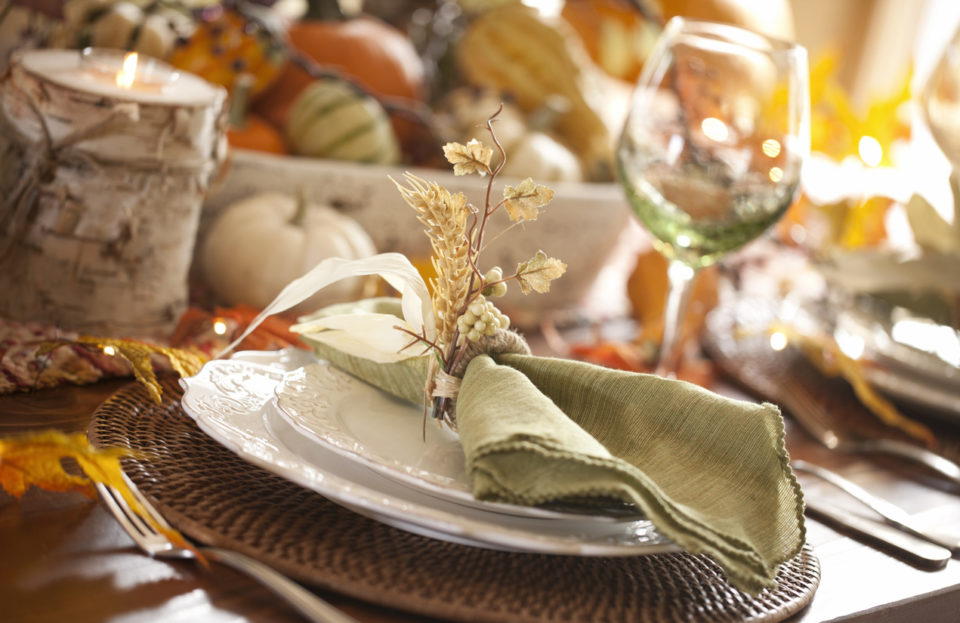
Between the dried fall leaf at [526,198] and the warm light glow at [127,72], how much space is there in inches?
13.1

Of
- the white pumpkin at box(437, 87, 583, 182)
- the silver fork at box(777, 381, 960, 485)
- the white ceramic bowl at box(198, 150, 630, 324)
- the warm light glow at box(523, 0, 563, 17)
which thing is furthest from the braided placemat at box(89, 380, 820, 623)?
the warm light glow at box(523, 0, 563, 17)

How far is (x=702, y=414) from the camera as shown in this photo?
502mm

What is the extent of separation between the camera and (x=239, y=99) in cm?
98

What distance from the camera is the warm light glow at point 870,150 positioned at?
1.25 m

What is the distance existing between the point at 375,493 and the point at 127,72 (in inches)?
15.6

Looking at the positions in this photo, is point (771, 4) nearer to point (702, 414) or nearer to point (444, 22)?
point (444, 22)

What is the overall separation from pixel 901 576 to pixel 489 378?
284 mm

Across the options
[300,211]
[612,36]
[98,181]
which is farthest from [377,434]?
[612,36]

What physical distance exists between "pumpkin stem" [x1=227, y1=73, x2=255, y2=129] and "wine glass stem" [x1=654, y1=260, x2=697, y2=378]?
1.59 ft

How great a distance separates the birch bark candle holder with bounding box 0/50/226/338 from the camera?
63cm

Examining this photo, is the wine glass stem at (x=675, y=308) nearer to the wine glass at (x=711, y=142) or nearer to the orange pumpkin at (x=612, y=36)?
the wine glass at (x=711, y=142)

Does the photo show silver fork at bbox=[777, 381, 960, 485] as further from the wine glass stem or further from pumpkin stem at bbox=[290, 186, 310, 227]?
pumpkin stem at bbox=[290, 186, 310, 227]

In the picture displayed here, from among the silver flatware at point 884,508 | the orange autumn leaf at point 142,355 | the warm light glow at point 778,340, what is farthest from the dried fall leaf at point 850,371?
the orange autumn leaf at point 142,355

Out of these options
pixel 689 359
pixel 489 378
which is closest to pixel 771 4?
pixel 689 359
